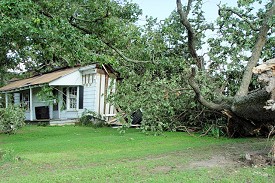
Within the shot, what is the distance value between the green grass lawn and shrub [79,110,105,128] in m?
7.69

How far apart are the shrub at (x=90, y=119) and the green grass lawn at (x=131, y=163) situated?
7.69 m

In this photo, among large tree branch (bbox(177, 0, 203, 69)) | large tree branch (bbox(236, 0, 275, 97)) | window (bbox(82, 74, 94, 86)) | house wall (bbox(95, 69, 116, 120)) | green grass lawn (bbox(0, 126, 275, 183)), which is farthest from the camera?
window (bbox(82, 74, 94, 86))

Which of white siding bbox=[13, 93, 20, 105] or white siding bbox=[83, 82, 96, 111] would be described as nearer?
white siding bbox=[83, 82, 96, 111]

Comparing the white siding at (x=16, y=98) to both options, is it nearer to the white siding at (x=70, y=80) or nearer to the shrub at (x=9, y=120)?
the white siding at (x=70, y=80)

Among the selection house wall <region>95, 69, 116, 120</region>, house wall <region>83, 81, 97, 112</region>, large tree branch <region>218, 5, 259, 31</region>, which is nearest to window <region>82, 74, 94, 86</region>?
house wall <region>83, 81, 97, 112</region>

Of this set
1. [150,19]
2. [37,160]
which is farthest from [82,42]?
[150,19]

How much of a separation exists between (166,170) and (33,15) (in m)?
4.98

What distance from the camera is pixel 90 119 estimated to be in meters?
16.4

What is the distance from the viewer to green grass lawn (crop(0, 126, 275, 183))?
14.9ft

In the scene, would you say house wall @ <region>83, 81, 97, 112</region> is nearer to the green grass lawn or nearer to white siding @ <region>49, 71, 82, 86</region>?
white siding @ <region>49, 71, 82, 86</region>

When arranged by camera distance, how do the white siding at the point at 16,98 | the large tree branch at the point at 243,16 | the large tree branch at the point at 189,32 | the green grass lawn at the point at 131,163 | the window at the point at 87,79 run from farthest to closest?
the white siding at the point at 16,98, the window at the point at 87,79, the large tree branch at the point at 243,16, the large tree branch at the point at 189,32, the green grass lawn at the point at 131,163

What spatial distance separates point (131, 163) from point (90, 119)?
11.1 meters

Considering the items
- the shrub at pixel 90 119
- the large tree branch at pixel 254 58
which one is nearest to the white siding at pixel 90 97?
the shrub at pixel 90 119

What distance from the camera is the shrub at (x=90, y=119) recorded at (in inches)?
623
